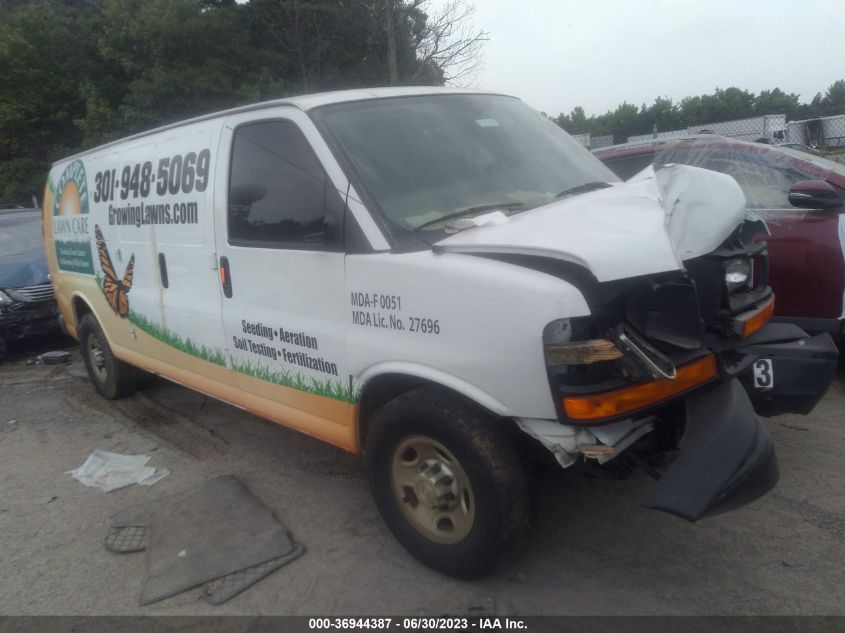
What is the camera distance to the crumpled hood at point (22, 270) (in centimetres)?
762

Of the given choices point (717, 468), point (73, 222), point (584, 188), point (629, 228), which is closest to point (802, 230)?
point (584, 188)

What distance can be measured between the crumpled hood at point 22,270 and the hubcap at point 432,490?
649 centimetres

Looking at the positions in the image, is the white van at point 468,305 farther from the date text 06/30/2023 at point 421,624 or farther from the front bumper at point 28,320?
the front bumper at point 28,320

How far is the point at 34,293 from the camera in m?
7.64

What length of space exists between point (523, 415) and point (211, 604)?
169cm

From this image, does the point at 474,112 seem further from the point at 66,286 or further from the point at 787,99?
the point at 787,99

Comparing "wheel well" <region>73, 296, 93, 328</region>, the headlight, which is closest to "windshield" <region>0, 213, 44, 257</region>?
"wheel well" <region>73, 296, 93, 328</region>

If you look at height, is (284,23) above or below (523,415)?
above

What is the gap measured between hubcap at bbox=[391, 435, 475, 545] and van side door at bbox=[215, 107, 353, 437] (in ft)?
1.35

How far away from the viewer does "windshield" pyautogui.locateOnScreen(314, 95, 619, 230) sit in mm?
3078

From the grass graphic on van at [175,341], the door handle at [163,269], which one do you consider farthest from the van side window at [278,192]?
the door handle at [163,269]

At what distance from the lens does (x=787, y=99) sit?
231ft

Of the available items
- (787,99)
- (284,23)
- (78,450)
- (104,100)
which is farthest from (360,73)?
(787,99)

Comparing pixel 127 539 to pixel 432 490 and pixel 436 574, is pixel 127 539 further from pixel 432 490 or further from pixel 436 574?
pixel 432 490
